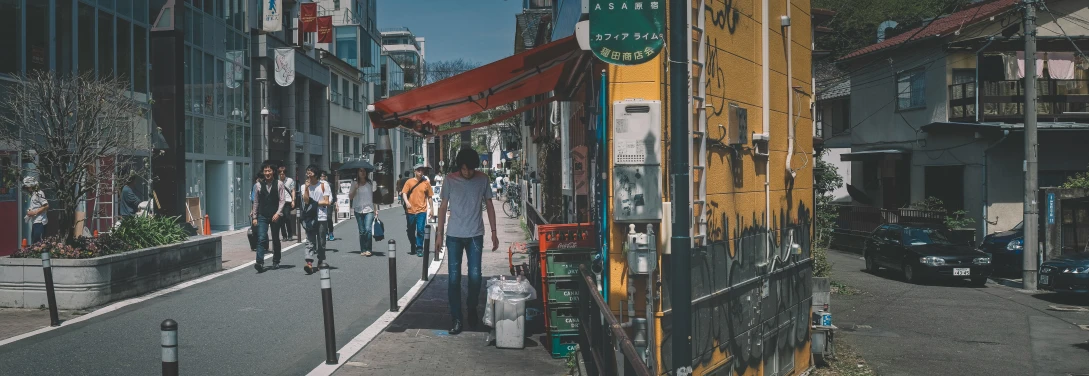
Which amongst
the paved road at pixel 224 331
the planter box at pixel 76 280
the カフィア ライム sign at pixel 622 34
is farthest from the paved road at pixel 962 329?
the planter box at pixel 76 280

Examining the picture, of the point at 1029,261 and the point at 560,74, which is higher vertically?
the point at 560,74

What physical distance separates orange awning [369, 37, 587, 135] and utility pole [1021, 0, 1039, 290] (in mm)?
14472

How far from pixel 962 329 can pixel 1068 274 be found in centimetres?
551

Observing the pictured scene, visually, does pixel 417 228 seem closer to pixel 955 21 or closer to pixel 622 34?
pixel 622 34

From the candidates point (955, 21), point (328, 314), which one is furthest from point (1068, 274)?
point (955, 21)

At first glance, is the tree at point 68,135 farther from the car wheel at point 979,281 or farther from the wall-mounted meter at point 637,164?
the car wheel at point 979,281

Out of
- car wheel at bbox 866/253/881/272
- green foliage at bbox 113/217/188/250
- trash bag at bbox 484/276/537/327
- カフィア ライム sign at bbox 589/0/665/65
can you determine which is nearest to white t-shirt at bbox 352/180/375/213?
green foliage at bbox 113/217/188/250

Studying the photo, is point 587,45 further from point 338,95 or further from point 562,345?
point 338,95

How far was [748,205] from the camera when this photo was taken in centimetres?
738

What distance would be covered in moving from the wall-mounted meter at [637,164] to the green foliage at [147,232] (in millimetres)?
7956

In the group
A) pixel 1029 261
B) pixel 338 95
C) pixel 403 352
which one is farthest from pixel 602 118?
pixel 338 95

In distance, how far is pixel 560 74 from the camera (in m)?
8.34

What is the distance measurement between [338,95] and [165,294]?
39.6 metres

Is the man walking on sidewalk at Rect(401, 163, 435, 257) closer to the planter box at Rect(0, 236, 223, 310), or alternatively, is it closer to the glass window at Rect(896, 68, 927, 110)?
the planter box at Rect(0, 236, 223, 310)
